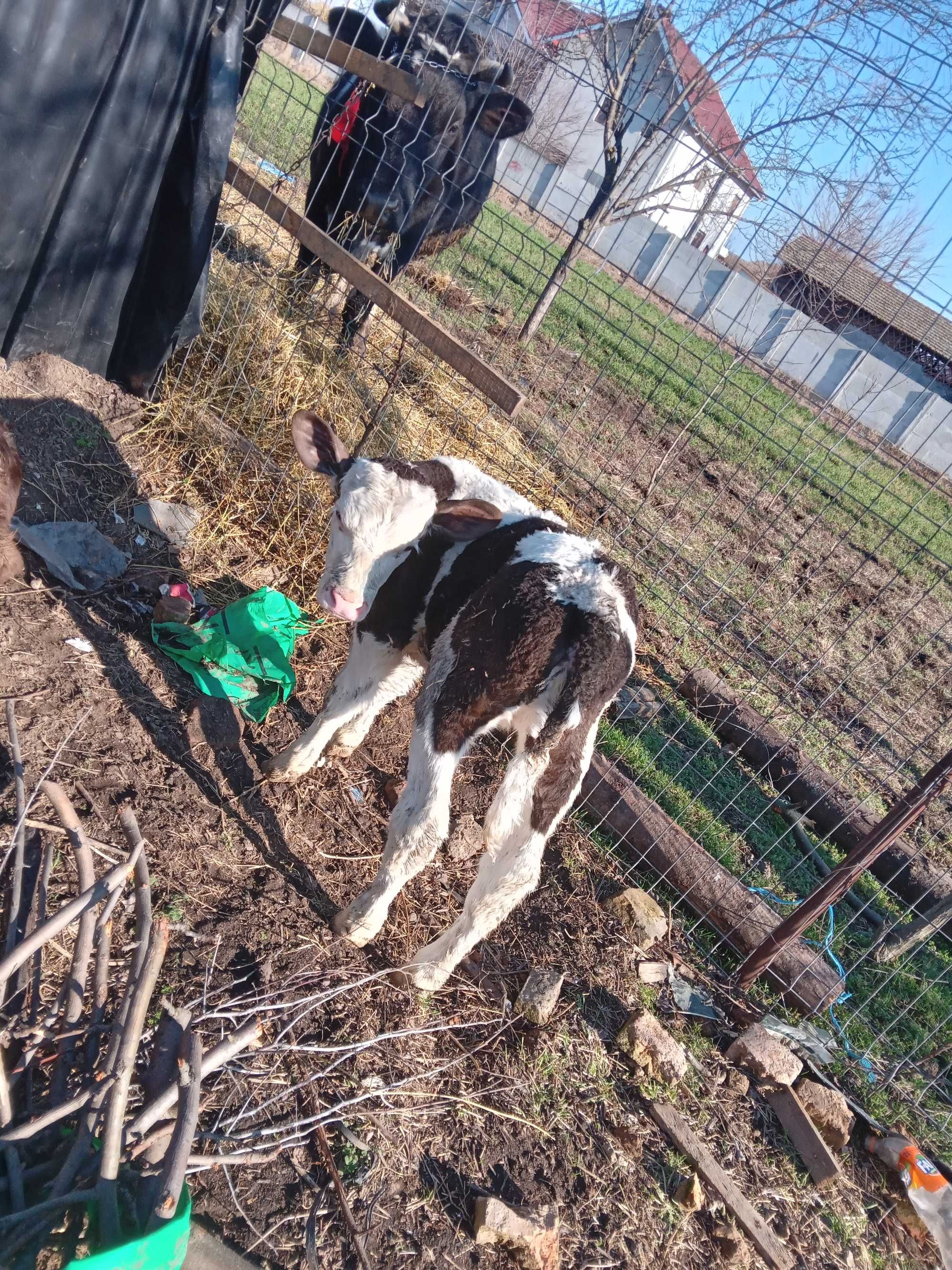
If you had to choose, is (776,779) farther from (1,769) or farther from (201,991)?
(1,769)

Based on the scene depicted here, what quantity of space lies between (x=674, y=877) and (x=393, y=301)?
3532 mm

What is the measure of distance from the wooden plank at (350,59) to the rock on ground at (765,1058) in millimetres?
4945

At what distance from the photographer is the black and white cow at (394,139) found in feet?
18.9

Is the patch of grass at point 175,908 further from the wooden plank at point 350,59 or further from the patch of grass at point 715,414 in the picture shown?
the patch of grass at point 715,414

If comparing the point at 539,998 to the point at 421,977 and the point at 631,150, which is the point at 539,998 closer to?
the point at 421,977

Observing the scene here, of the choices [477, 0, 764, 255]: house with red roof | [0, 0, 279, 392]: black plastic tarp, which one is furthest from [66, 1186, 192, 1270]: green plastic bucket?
[477, 0, 764, 255]: house with red roof

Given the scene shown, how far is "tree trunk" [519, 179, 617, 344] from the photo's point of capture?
5000 millimetres

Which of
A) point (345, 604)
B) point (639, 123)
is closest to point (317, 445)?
point (345, 604)

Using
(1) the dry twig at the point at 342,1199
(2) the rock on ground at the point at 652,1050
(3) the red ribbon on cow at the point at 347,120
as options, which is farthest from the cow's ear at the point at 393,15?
(1) the dry twig at the point at 342,1199

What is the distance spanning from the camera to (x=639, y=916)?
4.07 metres

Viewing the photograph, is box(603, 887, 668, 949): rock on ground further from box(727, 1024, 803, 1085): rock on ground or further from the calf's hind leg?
the calf's hind leg

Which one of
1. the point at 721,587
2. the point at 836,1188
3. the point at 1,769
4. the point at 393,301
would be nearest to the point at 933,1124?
the point at 836,1188

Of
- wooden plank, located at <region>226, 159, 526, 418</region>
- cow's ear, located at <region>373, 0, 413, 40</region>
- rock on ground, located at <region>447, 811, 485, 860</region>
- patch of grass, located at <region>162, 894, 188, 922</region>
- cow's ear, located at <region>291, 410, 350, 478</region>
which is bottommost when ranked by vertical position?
patch of grass, located at <region>162, 894, 188, 922</region>

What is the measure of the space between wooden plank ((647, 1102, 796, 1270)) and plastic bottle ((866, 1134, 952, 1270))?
76 cm
